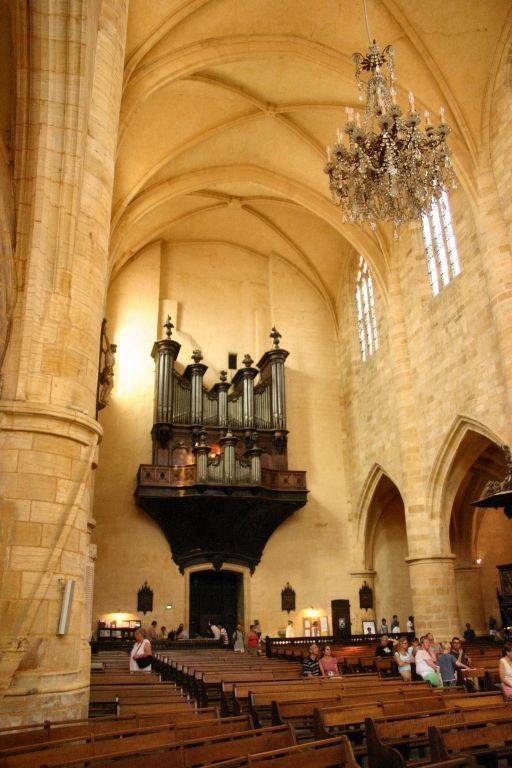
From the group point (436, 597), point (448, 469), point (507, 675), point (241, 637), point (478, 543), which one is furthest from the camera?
point (478, 543)

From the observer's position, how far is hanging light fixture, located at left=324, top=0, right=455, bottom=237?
9.87 metres

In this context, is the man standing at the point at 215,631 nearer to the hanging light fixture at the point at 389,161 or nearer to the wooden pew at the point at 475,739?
the hanging light fixture at the point at 389,161

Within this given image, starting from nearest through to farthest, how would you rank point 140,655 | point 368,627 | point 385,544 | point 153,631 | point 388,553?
1. point 140,655
2. point 153,631
3. point 368,627
4. point 388,553
5. point 385,544

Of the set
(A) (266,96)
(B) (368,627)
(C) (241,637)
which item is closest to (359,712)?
(C) (241,637)

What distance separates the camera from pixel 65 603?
638cm

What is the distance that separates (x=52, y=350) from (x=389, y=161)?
5873 mm

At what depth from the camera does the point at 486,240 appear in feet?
47.0

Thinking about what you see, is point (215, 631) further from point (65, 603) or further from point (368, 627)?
point (65, 603)

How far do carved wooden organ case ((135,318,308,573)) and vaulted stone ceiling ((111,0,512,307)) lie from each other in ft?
15.1

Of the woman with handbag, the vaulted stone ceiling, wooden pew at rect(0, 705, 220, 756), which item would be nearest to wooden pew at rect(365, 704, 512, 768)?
wooden pew at rect(0, 705, 220, 756)

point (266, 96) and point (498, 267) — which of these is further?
point (266, 96)

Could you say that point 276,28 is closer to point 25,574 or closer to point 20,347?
point 20,347

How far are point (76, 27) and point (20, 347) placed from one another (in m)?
4.17

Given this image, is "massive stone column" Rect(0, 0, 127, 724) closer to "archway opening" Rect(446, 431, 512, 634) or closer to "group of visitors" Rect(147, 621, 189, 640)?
"group of visitors" Rect(147, 621, 189, 640)
